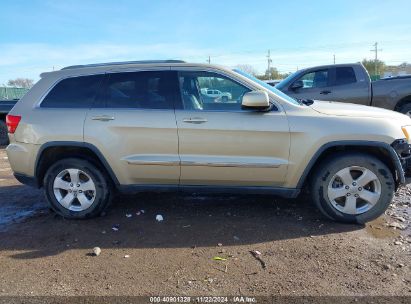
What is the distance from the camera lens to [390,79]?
30.1ft

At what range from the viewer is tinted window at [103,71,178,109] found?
475 centimetres

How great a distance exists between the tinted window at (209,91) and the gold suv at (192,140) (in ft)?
0.04

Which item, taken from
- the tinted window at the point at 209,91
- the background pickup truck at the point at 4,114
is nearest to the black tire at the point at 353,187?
the tinted window at the point at 209,91

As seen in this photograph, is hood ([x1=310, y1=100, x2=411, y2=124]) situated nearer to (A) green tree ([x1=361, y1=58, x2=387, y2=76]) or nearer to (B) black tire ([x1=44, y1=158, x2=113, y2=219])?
(B) black tire ([x1=44, y1=158, x2=113, y2=219])

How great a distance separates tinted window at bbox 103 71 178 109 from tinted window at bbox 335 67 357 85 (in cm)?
570

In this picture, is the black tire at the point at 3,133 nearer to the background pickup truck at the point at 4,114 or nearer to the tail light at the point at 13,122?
the background pickup truck at the point at 4,114

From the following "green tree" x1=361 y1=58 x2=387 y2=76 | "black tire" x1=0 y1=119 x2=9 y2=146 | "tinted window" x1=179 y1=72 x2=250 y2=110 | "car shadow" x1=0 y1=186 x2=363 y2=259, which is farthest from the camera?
"green tree" x1=361 y1=58 x2=387 y2=76

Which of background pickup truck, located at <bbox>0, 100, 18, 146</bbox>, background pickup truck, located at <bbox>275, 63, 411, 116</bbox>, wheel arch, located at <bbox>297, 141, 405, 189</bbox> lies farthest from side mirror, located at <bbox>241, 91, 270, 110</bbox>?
background pickup truck, located at <bbox>0, 100, 18, 146</bbox>

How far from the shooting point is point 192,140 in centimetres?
459

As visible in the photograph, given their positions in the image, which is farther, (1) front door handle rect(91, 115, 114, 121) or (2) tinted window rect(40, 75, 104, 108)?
(2) tinted window rect(40, 75, 104, 108)

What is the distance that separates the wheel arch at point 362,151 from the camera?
4379 millimetres

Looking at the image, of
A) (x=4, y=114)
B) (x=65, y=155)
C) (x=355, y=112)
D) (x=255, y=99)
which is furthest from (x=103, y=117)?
(x=4, y=114)

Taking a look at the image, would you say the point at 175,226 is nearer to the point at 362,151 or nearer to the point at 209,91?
the point at 209,91

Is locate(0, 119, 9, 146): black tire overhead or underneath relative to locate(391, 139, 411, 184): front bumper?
underneath
